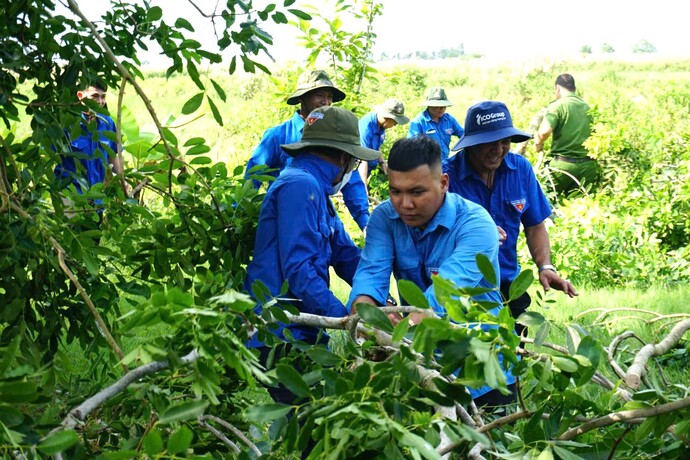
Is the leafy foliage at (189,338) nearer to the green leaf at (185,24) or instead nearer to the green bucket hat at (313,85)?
the green leaf at (185,24)

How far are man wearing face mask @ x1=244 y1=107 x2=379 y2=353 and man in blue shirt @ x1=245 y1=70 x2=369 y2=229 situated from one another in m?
1.67

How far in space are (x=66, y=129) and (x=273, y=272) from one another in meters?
1.03

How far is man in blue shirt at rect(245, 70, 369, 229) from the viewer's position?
20.5 ft

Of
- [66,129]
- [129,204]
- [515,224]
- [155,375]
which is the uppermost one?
[66,129]

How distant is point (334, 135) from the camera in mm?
4082

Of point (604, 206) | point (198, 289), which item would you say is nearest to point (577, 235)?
point (604, 206)

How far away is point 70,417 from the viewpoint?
5.84ft

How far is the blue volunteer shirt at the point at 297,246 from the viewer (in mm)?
3754

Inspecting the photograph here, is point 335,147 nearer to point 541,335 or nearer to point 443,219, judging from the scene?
point 443,219

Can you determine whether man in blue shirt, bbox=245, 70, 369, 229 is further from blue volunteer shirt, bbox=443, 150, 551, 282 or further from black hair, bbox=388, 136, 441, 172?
black hair, bbox=388, 136, 441, 172

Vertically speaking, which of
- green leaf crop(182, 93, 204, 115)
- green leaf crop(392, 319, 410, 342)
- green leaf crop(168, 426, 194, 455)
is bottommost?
green leaf crop(168, 426, 194, 455)

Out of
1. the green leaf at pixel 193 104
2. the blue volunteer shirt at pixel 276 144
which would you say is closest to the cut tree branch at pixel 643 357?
the green leaf at pixel 193 104

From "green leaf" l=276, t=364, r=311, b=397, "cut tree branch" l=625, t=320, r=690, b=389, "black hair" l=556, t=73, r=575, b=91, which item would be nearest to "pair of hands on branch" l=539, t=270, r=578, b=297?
"cut tree branch" l=625, t=320, r=690, b=389

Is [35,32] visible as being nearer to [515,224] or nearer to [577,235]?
[515,224]
